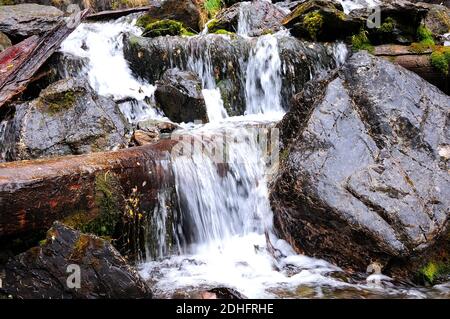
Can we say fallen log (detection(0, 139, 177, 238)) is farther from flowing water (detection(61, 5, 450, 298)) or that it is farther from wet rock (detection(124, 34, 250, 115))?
wet rock (detection(124, 34, 250, 115))

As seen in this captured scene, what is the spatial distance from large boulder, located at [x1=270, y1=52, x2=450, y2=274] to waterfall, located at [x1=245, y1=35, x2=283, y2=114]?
2.61m

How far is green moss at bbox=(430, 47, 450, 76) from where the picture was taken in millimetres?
7547

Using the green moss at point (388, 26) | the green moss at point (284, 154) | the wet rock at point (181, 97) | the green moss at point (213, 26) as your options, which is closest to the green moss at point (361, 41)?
the green moss at point (388, 26)

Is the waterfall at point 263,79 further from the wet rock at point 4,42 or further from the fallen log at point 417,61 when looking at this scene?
the wet rock at point 4,42

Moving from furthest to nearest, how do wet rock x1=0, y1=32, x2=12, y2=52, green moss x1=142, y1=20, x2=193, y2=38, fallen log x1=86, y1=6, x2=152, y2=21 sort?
fallen log x1=86, y1=6, x2=152, y2=21 < green moss x1=142, y1=20, x2=193, y2=38 < wet rock x1=0, y1=32, x2=12, y2=52

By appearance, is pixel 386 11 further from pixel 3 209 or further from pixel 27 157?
pixel 3 209

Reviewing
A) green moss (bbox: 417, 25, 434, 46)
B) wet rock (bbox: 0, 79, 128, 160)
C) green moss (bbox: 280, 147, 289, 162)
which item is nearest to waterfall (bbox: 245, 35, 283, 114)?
green moss (bbox: 280, 147, 289, 162)

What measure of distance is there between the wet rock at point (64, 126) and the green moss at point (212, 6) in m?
7.22

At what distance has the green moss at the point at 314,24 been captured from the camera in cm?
945

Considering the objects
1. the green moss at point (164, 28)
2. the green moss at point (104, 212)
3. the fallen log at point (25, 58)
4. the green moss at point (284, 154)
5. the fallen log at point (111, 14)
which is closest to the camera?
the green moss at point (104, 212)

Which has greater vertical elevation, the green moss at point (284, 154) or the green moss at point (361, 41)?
the green moss at point (361, 41)

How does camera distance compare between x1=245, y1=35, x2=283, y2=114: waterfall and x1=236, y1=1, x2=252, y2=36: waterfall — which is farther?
x1=236, y1=1, x2=252, y2=36: waterfall

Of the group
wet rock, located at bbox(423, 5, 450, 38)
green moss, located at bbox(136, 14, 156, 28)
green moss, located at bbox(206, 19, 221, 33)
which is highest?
green moss, located at bbox(136, 14, 156, 28)

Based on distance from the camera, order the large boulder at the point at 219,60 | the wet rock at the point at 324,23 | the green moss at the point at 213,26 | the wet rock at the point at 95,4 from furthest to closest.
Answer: the wet rock at the point at 95,4
the green moss at the point at 213,26
the wet rock at the point at 324,23
the large boulder at the point at 219,60
